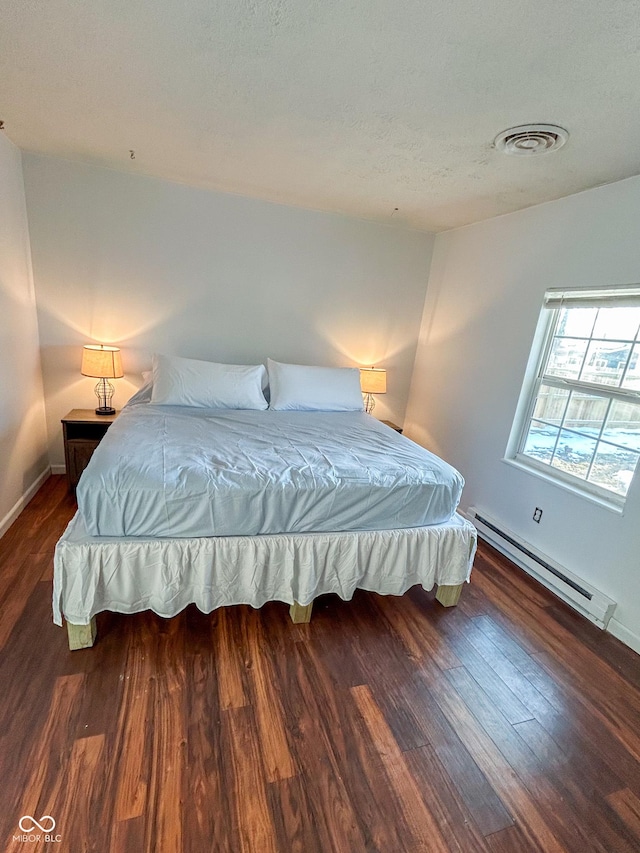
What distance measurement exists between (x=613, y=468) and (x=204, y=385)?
256cm

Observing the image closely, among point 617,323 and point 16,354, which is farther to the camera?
point 16,354

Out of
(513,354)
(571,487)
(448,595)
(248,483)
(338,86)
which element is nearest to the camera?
(338,86)

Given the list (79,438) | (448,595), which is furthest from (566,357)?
(79,438)

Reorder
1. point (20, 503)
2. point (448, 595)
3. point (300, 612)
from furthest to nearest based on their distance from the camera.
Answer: point (20, 503) → point (448, 595) → point (300, 612)

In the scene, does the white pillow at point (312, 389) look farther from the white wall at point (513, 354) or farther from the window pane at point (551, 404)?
the window pane at point (551, 404)

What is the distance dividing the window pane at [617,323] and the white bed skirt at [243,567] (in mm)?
1337

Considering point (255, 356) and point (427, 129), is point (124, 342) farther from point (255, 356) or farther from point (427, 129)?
point (427, 129)

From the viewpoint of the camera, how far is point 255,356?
3.32 m

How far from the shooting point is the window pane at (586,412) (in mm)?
2145

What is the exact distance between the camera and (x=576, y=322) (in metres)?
2.32

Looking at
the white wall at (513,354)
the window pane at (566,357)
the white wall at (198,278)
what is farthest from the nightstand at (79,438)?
the window pane at (566,357)

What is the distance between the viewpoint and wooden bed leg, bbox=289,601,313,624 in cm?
178

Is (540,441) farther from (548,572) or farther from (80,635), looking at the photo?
(80,635)

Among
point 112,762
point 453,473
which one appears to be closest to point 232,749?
point 112,762
